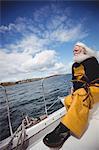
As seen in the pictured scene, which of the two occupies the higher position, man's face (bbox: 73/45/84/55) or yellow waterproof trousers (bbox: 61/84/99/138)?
man's face (bbox: 73/45/84/55)

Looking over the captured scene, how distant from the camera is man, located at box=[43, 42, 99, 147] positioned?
154 centimetres

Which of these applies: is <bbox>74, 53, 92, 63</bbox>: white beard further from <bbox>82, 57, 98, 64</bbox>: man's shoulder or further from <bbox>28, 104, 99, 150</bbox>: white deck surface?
<bbox>28, 104, 99, 150</bbox>: white deck surface

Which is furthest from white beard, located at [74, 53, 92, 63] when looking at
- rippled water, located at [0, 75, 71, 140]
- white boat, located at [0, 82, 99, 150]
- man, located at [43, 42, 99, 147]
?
white boat, located at [0, 82, 99, 150]

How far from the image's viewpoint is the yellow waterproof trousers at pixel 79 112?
60.7 inches

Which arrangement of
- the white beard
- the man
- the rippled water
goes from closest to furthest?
the man, the rippled water, the white beard

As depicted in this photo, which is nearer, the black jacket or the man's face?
the black jacket

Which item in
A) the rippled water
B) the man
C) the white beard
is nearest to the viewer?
the man

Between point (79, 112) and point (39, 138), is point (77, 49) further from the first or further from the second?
point (39, 138)

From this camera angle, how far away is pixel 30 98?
1.82 m

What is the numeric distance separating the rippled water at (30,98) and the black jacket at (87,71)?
7.9 inches

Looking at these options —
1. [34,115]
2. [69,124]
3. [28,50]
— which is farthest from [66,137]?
[28,50]

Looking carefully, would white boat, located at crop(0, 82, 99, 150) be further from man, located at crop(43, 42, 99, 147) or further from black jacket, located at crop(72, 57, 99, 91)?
black jacket, located at crop(72, 57, 99, 91)

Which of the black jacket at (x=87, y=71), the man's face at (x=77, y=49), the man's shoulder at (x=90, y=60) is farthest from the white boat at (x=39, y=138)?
the man's face at (x=77, y=49)

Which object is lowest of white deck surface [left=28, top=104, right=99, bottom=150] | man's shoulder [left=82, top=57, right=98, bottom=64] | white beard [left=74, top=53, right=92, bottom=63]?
white deck surface [left=28, top=104, right=99, bottom=150]
